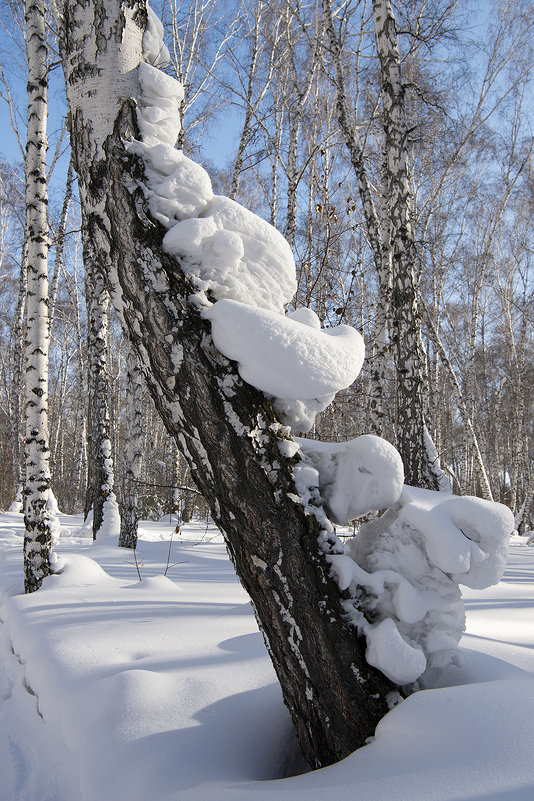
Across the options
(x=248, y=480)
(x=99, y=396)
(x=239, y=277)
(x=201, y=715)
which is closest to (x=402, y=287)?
(x=239, y=277)

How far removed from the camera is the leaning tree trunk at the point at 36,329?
3.97m

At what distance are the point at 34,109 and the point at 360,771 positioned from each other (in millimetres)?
5205

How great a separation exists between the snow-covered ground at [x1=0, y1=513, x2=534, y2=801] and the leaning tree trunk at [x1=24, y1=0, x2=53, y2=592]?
796mm

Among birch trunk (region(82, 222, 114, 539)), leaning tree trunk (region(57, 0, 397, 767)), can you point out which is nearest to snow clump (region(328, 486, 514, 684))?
leaning tree trunk (region(57, 0, 397, 767))

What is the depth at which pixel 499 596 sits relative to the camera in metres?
3.74

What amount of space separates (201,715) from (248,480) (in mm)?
852

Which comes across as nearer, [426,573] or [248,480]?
[248,480]

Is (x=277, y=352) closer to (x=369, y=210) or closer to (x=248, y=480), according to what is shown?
(x=248, y=480)

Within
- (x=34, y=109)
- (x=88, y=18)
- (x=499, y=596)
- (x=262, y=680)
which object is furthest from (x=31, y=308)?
(x=499, y=596)

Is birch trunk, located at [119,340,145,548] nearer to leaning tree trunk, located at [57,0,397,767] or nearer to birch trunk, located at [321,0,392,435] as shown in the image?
birch trunk, located at [321,0,392,435]

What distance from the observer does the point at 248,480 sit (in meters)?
1.32

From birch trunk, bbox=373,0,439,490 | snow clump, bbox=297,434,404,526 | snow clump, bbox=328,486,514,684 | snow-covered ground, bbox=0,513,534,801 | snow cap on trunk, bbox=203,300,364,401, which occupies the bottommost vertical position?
snow-covered ground, bbox=0,513,534,801

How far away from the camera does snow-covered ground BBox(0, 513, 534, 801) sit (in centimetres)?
104

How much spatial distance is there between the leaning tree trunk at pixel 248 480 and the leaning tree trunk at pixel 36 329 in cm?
306
